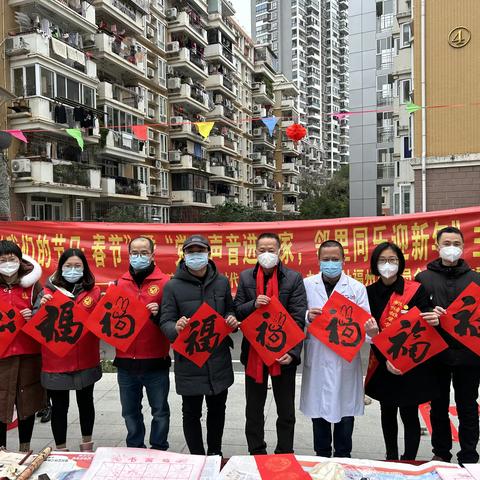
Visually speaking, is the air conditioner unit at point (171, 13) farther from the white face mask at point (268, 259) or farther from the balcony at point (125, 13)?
the white face mask at point (268, 259)

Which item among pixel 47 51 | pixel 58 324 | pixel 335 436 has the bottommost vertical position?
pixel 335 436

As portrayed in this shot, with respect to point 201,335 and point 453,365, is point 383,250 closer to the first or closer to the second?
point 453,365

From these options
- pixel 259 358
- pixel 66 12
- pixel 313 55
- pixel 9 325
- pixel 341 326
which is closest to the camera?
pixel 341 326

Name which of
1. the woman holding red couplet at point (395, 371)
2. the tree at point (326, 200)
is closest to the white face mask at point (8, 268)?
the woman holding red couplet at point (395, 371)

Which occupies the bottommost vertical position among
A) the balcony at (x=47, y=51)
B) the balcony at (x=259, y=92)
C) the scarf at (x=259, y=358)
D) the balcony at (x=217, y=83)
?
the scarf at (x=259, y=358)

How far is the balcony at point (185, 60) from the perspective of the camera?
1202 inches

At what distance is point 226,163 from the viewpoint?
3778 cm

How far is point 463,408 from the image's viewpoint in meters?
3.17

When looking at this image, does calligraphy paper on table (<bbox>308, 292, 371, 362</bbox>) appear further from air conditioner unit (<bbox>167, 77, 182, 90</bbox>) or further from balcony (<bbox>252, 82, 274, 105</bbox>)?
balcony (<bbox>252, 82, 274, 105</bbox>)

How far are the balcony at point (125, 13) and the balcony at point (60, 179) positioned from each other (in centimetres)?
809

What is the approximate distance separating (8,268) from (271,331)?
1925 mm

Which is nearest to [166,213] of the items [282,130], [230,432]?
[282,130]

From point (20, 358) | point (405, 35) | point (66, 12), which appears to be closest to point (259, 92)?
point (405, 35)

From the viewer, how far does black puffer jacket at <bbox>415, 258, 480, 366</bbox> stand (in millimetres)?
3082
